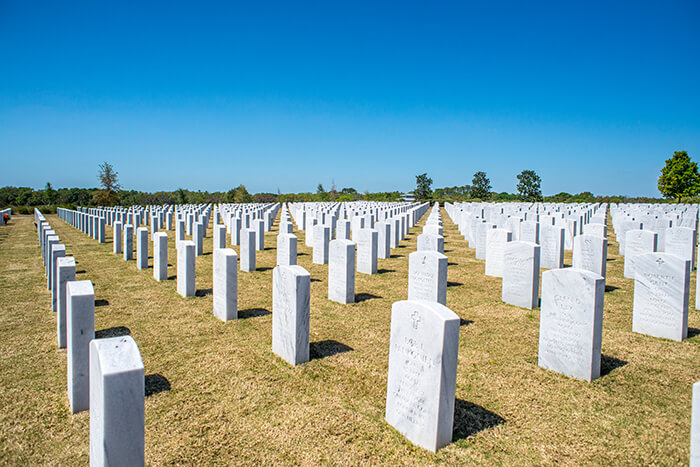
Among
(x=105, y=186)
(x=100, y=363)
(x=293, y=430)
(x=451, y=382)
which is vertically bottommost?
(x=293, y=430)

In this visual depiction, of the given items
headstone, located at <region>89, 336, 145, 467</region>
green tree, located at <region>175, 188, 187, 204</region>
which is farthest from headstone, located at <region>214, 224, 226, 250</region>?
green tree, located at <region>175, 188, 187, 204</region>

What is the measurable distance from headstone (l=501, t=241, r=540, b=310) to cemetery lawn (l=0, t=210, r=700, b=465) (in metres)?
0.27

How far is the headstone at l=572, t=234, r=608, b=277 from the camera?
9.27 meters

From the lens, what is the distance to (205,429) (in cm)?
378

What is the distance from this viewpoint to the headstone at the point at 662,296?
596cm

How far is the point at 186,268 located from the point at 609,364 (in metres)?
7.50

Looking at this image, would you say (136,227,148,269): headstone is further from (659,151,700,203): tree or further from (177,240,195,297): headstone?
(659,151,700,203): tree

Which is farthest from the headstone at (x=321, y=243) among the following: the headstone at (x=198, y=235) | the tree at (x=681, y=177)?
the tree at (x=681, y=177)

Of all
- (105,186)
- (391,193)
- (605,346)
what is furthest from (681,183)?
(105,186)

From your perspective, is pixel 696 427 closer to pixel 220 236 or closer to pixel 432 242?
pixel 432 242

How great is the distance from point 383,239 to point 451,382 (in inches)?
396

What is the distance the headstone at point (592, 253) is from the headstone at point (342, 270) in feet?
18.3

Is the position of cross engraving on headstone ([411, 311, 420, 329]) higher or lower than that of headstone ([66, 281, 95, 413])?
higher

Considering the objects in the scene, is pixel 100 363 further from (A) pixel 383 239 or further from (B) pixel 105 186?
(B) pixel 105 186
